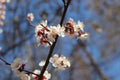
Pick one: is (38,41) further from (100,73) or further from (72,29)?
(100,73)

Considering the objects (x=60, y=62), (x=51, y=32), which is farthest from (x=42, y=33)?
(x=60, y=62)

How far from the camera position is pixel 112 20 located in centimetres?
1214

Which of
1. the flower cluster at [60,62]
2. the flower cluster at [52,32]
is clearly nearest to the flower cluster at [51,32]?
the flower cluster at [52,32]

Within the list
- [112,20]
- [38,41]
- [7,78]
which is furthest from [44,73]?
[112,20]

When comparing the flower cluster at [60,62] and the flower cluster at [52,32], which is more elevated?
the flower cluster at [52,32]

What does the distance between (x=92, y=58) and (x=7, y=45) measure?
2955 mm

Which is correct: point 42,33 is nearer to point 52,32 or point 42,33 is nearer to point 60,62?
point 52,32

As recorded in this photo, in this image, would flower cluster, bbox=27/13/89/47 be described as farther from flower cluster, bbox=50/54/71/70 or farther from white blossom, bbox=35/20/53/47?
flower cluster, bbox=50/54/71/70

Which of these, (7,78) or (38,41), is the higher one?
(7,78)

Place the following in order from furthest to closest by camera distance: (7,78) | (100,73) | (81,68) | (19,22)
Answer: (81,68)
(100,73)
(19,22)
(7,78)

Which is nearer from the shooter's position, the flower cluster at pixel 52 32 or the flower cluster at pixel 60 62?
the flower cluster at pixel 52 32

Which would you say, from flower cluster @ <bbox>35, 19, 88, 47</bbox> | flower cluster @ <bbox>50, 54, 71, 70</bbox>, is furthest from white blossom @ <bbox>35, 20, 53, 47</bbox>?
flower cluster @ <bbox>50, 54, 71, 70</bbox>

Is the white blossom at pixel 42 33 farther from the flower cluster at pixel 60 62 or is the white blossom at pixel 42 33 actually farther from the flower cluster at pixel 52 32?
the flower cluster at pixel 60 62

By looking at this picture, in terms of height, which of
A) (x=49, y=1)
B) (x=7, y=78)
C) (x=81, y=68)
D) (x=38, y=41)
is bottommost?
(x=38, y=41)
